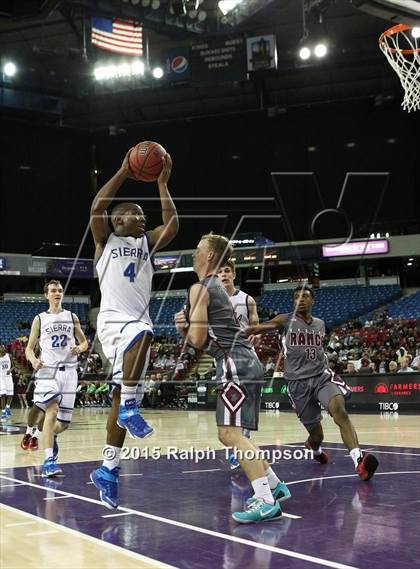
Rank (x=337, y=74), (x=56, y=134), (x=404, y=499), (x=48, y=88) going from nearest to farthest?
(x=404, y=499)
(x=337, y=74)
(x=48, y=88)
(x=56, y=134)

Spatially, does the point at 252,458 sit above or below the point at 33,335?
below

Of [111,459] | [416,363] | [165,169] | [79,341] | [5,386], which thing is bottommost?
[111,459]

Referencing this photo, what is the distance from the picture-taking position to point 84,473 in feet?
24.5

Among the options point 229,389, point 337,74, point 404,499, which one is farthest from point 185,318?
point 337,74

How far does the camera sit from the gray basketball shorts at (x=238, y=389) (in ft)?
16.2

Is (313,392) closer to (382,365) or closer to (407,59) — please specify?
(407,59)

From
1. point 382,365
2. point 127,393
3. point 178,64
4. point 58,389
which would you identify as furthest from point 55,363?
point 178,64

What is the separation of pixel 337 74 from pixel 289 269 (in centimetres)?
949

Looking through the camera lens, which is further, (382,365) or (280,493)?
(382,365)

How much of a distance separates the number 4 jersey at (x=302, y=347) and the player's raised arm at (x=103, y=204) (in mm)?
2858

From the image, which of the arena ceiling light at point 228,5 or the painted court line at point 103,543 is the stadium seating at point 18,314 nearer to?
the arena ceiling light at point 228,5

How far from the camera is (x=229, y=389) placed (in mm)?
5008

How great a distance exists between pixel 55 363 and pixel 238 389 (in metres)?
4.06

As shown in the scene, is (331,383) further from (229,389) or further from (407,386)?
(407,386)
